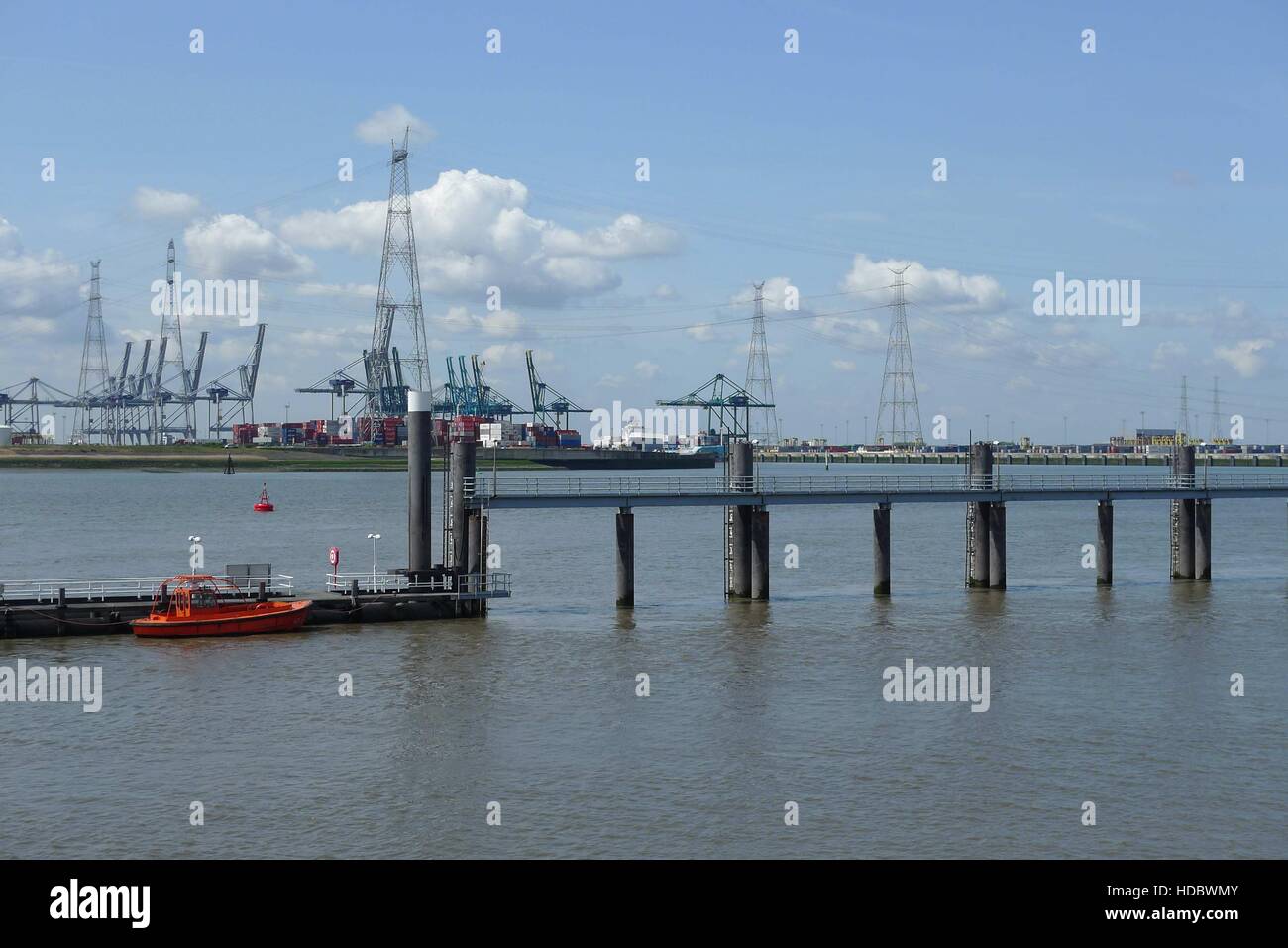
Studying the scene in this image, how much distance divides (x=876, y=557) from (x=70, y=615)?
31.5 m

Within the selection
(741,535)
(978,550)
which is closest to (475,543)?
(741,535)

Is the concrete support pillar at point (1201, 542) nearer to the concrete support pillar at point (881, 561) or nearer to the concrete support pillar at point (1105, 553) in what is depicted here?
the concrete support pillar at point (1105, 553)

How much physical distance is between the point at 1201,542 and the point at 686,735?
130 feet

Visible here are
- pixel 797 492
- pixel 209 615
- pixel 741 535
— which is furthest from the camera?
pixel 797 492

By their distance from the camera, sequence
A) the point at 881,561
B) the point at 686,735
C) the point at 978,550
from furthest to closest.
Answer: the point at 978,550, the point at 881,561, the point at 686,735

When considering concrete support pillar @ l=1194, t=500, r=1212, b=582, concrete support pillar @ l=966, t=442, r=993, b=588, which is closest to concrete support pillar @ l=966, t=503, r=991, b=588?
concrete support pillar @ l=966, t=442, r=993, b=588

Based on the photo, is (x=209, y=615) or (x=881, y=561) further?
(x=881, y=561)

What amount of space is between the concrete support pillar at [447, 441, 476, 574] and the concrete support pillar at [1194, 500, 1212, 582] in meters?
34.9

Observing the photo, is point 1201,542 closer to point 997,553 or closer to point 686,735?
point 997,553

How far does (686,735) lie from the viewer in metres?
30.8
